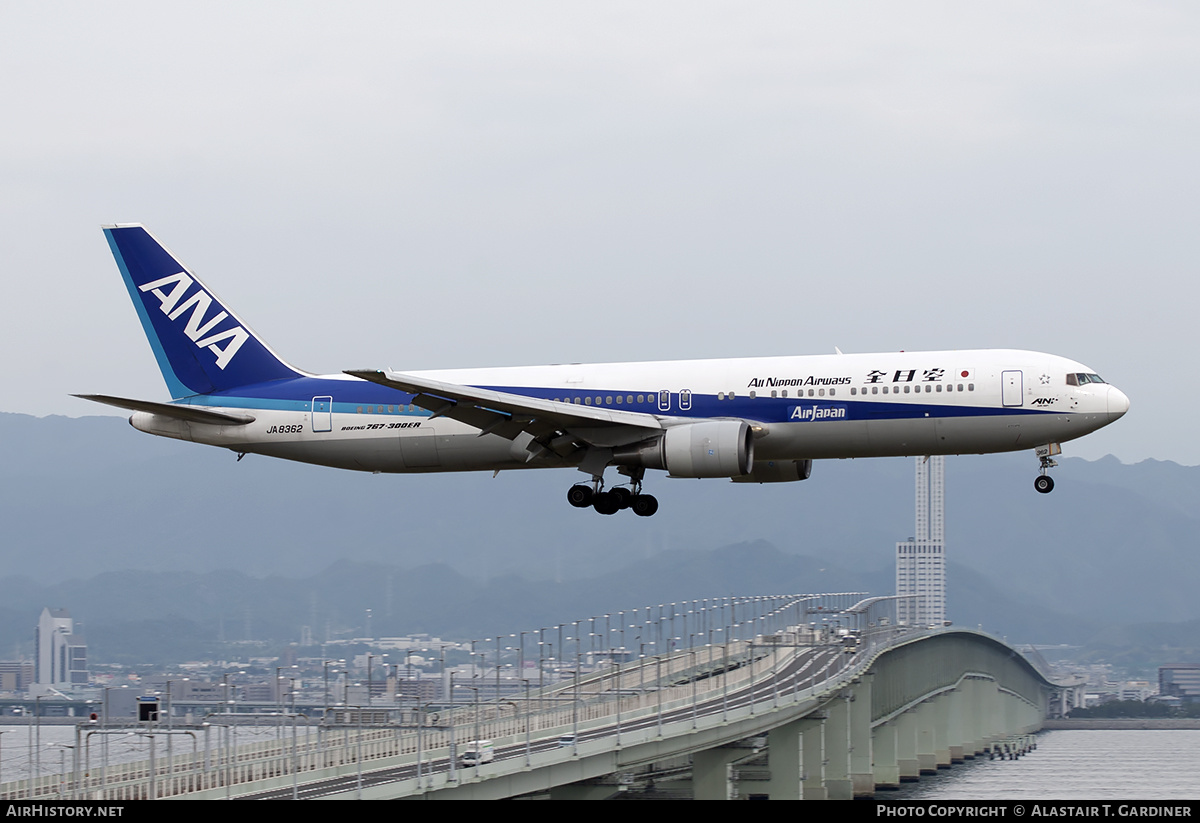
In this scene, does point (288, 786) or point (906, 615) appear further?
point (906, 615)

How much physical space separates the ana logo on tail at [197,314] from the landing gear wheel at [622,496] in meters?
17.8

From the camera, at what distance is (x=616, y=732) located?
67750 millimetres

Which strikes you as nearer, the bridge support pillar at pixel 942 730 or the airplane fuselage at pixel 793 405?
the airplane fuselage at pixel 793 405

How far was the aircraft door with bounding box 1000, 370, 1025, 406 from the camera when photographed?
1980 inches

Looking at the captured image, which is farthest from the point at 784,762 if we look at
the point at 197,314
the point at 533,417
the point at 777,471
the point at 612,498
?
the point at 197,314

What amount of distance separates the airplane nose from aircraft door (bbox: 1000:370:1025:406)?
3.11m

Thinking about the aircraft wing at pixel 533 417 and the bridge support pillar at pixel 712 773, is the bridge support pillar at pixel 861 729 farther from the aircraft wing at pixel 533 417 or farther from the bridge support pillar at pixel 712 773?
the aircraft wing at pixel 533 417

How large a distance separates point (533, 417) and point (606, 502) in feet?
16.7

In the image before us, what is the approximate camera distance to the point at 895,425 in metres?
50.5

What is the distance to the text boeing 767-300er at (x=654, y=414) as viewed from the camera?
50.4m

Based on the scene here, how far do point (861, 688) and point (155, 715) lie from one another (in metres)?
74.9

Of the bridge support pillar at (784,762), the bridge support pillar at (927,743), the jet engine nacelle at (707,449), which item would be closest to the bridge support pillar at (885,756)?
the bridge support pillar at (927,743)

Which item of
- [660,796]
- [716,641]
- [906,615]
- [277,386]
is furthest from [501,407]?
[906,615]
